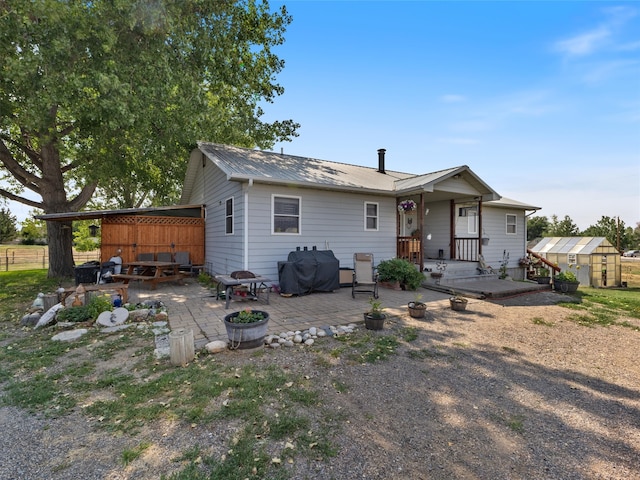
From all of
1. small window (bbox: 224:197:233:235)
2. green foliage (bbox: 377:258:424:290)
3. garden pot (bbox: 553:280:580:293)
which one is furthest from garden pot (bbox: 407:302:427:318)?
garden pot (bbox: 553:280:580:293)

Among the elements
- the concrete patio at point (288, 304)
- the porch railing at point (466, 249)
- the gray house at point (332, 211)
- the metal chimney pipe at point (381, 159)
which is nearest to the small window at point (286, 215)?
the gray house at point (332, 211)

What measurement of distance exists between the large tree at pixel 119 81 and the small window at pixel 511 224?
1224cm

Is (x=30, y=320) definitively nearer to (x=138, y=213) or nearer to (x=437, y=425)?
(x=138, y=213)

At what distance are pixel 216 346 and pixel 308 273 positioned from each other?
12.8ft

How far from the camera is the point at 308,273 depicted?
7.65m

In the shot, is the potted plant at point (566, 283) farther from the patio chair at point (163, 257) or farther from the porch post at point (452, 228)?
the patio chair at point (163, 257)

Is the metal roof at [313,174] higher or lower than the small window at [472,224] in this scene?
higher

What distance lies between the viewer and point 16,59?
7.25 metres

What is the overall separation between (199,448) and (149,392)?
1144 millimetres

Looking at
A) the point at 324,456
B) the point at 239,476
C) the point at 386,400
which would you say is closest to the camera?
the point at 239,476

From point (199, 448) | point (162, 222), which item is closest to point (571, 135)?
point (199, 448)

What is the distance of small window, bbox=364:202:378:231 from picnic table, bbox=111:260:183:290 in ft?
20.4

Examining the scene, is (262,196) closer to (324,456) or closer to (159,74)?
(159,74)

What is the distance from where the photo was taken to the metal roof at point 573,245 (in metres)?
17.6
